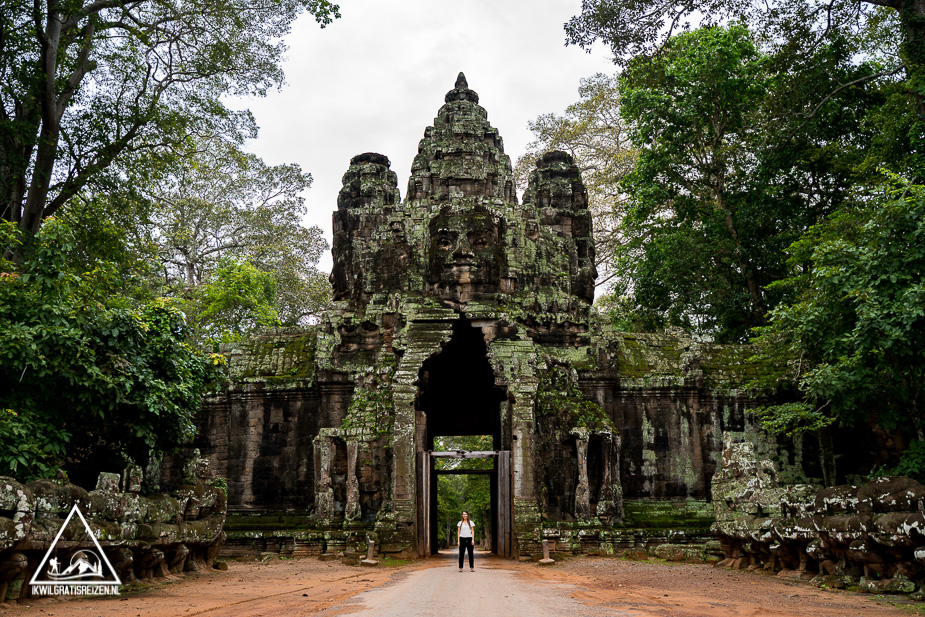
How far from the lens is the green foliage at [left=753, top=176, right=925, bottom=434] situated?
10484mm

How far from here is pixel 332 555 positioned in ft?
48.6

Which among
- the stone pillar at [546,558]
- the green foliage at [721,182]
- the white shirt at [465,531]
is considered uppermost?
the green foliage at [721,182]

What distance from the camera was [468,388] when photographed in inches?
818

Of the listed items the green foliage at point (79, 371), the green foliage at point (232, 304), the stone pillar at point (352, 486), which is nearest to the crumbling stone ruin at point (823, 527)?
the stone pillar at point (352, 486)

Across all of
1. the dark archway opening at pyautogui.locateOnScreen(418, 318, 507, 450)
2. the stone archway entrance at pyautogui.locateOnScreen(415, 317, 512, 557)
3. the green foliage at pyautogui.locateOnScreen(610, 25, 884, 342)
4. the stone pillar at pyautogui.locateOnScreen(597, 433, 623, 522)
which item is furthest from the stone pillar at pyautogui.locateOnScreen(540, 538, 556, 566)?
the green foliage at pyautogui.locateOnScreen(610, 25, 884, 342)

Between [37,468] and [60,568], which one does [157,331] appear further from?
[60,568]

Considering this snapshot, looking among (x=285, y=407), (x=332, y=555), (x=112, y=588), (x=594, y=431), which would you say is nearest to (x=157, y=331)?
(x=112, y=588)

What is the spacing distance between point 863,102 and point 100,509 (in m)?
22.4

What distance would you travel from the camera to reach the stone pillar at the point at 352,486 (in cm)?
1555

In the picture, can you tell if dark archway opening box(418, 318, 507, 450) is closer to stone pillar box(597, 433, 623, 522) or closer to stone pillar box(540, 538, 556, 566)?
stone pillar box(597, 433, 623, 522)

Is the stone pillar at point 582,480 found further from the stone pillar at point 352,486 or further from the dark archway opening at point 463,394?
the stone pillar at point 352,486

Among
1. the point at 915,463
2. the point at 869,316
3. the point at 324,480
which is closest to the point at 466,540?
the point at 324,480

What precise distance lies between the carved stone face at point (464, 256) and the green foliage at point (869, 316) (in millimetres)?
6227

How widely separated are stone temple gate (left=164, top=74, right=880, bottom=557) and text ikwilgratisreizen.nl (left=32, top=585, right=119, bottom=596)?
6.46 meters
